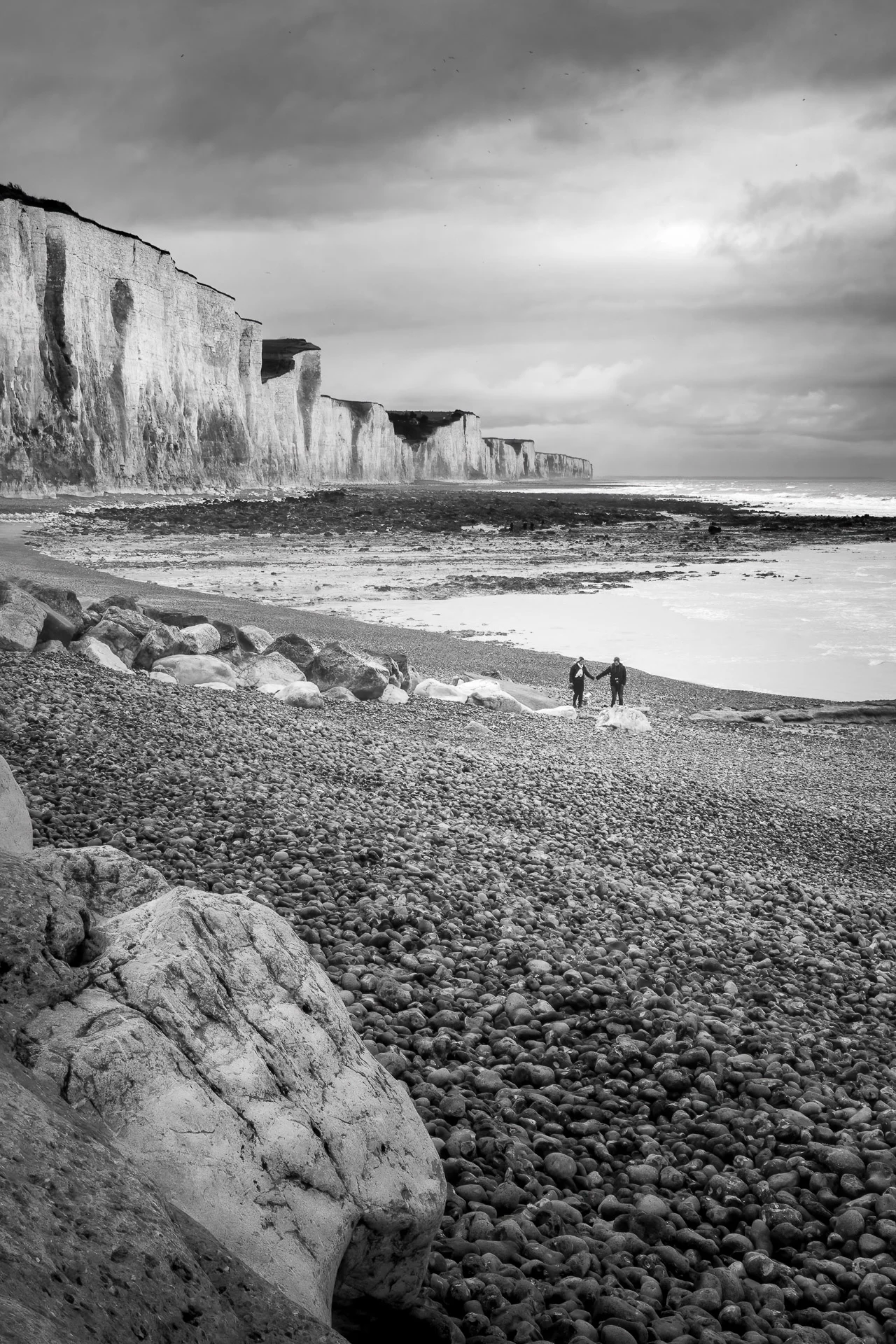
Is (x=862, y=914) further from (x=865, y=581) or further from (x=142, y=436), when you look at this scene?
(x=142, y=436)

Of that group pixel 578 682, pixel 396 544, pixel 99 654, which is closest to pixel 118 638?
pixel 99 654

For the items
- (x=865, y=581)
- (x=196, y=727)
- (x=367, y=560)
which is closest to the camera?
(x=196, y=727)

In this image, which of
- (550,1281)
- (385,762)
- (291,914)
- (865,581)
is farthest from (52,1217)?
(865,581)

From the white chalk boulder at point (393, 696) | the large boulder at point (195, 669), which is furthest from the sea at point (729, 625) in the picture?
the large boulder at point (195, 669)

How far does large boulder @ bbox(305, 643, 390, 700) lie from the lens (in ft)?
45.4

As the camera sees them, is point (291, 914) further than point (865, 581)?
No

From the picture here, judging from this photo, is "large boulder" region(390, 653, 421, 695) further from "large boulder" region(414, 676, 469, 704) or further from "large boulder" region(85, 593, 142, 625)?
"large boulder" region(85, 593, 142, 625)

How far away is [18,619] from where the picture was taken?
1177 centimetres

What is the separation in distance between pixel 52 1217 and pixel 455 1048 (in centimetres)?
296

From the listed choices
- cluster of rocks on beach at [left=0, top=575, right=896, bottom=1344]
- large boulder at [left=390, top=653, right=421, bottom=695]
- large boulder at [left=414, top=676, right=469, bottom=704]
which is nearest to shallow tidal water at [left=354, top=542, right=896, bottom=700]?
large boulder at [left=414, top=676, right=469, bottom=704]

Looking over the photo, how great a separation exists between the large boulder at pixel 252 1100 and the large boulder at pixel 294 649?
1177 centimetres

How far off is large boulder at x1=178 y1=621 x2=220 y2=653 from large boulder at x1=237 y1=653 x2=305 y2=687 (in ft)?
2.59

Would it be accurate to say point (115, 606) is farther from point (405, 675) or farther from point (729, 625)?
point (729, 625)

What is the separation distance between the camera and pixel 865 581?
3391 centimetres
